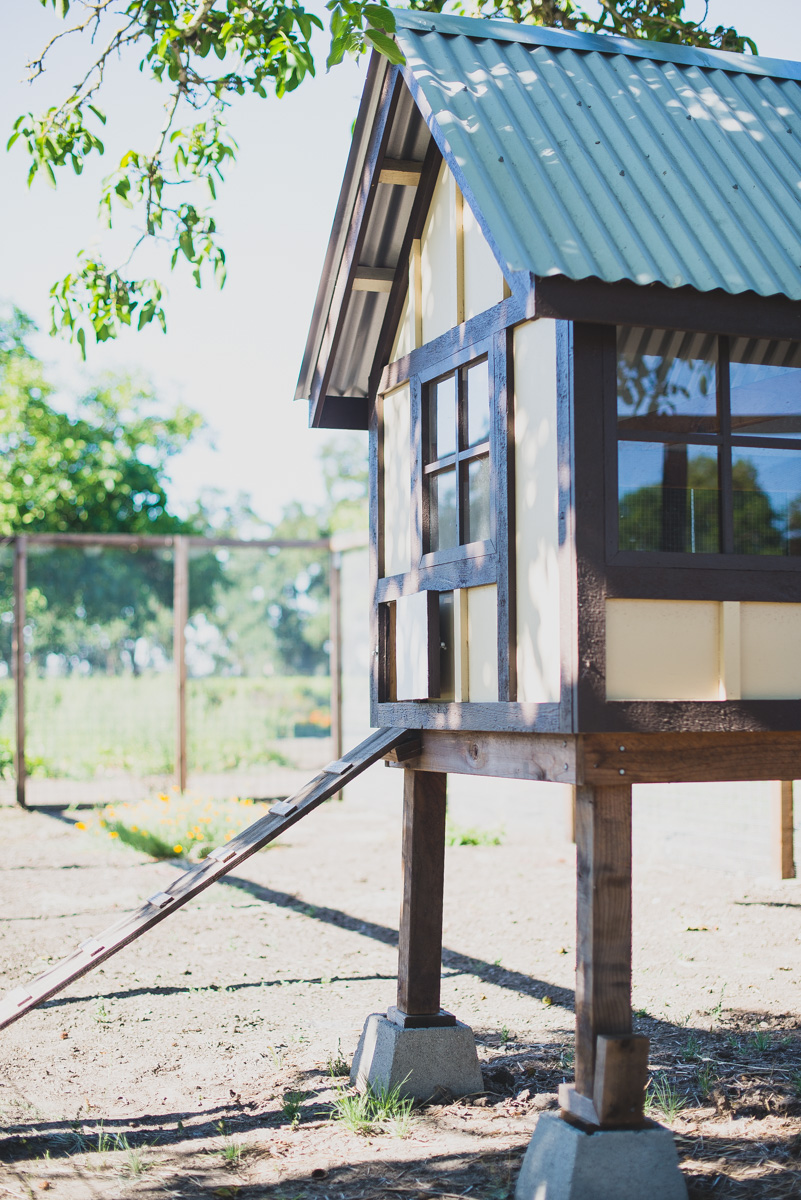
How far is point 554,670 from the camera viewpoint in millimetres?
3830

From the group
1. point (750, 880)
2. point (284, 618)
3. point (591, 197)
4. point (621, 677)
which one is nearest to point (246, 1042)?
point (621, 677)

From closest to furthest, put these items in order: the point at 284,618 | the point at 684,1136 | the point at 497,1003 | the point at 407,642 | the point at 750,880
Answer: the point at 684,1136 → the point at 407,642 → the point at 497,1003 → the point at 750,880 → the point at 284,618

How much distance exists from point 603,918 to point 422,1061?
1608 mm

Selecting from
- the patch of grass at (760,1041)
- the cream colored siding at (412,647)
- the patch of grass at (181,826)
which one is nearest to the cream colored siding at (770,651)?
the cream colored siding at (412,647)

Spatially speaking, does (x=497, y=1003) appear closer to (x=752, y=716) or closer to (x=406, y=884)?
(x=406, y=884)

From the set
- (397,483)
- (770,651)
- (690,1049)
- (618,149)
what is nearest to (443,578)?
(397,483)

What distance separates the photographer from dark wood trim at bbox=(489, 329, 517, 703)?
411 cm

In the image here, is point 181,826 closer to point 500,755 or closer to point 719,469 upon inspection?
point 500,755

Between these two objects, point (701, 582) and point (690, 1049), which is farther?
point (690, 1049)

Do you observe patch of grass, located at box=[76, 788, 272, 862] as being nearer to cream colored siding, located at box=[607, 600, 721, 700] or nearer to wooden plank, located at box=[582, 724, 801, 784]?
wooden plank, located at box=[582, 724, 801, 784]

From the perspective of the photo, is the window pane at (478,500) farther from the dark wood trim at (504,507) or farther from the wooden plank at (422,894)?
the wooden plank at (422,894)

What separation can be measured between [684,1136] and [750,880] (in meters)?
5.35

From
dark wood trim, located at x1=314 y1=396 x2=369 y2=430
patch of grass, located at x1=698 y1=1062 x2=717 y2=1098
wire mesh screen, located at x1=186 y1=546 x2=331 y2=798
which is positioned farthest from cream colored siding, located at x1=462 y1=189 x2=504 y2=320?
wire mesh screen, located at x1=186 y1=546 x2=331 y2=798

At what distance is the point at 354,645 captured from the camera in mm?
14523
